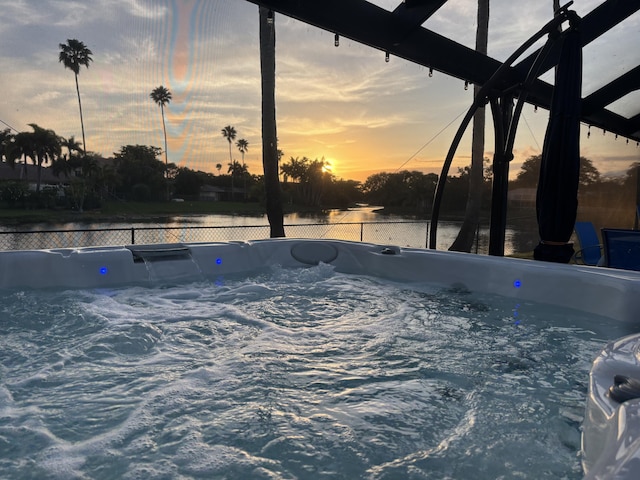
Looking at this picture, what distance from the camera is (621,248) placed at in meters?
3.11

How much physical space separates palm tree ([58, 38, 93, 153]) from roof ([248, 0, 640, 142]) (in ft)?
81.4

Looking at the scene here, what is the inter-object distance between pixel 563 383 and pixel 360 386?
766 mm

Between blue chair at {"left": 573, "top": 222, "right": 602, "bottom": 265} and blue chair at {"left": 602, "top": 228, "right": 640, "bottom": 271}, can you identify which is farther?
blue chair at {"left": 573, "top": 222, "right": 602, "bottom": 265}

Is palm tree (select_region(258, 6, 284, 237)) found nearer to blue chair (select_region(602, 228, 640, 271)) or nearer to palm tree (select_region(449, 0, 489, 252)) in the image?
palm tree (select_region(449, 0, 489, 252))

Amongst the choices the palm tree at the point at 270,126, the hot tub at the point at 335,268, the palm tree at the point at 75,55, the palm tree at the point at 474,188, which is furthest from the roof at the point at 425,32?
the palm tree at the point at 75,55

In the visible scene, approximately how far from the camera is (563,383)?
5.08 ft

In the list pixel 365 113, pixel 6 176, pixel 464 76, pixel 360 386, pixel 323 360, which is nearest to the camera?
pixel 360 386

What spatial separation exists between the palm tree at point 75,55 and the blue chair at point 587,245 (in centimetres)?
2562

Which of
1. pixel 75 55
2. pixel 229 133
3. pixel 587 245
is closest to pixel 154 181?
pixel 229 133

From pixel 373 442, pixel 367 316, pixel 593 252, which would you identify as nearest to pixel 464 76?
pixel 593 252

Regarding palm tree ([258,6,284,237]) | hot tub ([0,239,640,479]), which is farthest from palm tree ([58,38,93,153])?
hot tub ([0,239,640,479])

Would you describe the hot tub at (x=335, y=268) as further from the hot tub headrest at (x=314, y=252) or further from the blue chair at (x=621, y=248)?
the blue chair at (x=621, y=248)

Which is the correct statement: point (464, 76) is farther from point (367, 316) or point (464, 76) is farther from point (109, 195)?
point (109, 195)

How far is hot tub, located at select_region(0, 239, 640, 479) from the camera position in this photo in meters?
2.48
